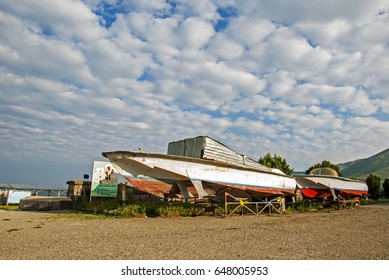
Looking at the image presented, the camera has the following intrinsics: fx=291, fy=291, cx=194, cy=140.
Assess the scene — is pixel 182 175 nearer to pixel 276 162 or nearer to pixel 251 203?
pixel 251 203

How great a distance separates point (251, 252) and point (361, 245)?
2.63m

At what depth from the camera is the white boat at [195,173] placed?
1161 cm

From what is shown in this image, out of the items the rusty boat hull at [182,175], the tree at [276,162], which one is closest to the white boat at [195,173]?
the rusty boat hull at [182,175]

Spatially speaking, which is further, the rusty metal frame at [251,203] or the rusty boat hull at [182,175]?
the rusty metal frame at [251,203]

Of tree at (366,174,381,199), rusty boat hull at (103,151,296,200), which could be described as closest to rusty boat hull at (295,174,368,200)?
rusty boat hull at (103,151,296,200)

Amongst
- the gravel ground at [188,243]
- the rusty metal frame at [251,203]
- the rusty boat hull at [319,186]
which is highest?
the rusty boat hull at [319,186]

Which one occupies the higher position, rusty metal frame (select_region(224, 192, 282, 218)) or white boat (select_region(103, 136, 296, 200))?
white boat (select_region(103, 136, 296, 200))

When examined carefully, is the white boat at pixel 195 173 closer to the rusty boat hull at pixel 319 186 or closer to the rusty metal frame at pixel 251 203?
the rusty metal frame at pixel 251 203

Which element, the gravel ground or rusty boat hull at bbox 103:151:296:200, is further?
rusty boat hull at bbox 103:151:296:200

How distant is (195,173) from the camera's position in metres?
12.0

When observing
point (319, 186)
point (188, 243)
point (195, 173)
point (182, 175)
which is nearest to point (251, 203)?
point (195, 173)

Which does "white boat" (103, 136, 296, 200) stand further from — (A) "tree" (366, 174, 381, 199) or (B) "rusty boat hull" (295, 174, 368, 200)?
(A) "tree" (366, 174, 381, 199)

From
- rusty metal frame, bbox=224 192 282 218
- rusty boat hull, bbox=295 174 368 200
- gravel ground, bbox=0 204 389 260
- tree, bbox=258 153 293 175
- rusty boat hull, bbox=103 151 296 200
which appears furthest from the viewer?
tree, bbox=258 153 293 175

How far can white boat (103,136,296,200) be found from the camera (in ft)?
38.1
